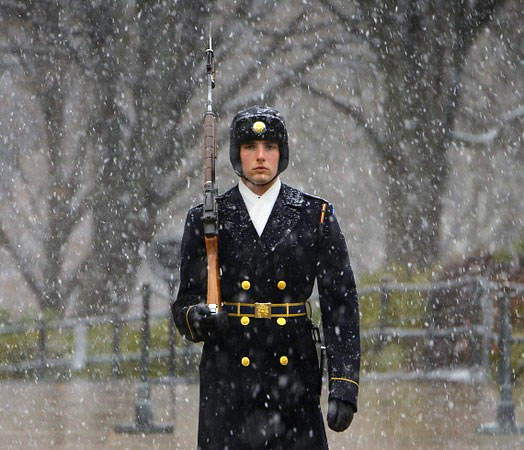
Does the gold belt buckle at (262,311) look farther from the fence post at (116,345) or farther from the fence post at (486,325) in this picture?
the fence post at (116,345)

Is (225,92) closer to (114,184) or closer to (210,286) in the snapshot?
(114,184)

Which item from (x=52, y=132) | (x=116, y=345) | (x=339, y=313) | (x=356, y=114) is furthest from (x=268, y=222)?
(x=52, y=132)

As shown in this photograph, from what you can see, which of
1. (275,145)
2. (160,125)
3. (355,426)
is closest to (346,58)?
(160,125)

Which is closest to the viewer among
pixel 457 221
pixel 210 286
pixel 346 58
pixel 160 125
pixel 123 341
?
pixel 210 286

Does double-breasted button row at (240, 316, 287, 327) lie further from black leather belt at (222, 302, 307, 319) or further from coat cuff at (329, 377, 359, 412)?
coat cuff at (329, 377, 359, 412)

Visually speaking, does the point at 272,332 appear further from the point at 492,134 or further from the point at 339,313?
the point at 492,134

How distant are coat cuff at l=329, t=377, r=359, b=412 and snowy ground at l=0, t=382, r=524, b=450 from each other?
5194mm

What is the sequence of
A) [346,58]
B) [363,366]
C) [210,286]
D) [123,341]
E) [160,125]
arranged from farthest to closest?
[346,58] → [160,125] → [123,341] → [363,366] → [210,286]

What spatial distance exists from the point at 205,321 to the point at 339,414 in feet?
2.05

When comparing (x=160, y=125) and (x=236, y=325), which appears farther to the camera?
(x=160, y=125)

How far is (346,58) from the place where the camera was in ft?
73.3

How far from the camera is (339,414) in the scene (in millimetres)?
4641

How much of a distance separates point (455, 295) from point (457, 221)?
982 cm

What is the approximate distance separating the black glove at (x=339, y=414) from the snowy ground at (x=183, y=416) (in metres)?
5.24
